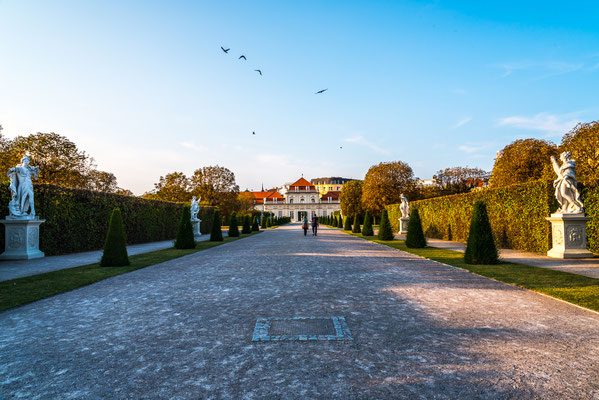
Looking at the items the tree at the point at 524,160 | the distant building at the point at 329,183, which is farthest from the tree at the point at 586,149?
the distant building at the point at 329,183

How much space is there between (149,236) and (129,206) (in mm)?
3010

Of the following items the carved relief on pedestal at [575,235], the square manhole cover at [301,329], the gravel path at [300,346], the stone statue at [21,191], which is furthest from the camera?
the stone statue at [21,191]

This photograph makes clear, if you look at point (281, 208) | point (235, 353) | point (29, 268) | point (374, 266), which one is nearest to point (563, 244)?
point (374, 266)

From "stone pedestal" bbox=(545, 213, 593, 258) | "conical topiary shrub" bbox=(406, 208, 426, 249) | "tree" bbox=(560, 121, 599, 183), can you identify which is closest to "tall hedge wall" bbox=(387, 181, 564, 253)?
"stone pedestal" bbox=(545, 213, 593, 258)

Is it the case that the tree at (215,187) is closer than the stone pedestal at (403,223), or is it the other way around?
the stone pedestal at (403,223)

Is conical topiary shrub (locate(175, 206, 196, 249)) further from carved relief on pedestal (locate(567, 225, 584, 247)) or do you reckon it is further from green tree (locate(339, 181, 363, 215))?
green tree (locate(339, 181, 363, 215))

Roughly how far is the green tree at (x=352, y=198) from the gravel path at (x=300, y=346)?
42777 mm

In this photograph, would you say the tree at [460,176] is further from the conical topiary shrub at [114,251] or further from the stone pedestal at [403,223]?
the conical topiary shrub at [114,251]

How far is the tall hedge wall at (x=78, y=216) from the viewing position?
12906mm

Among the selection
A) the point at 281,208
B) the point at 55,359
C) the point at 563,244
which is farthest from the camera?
the point at 281,208

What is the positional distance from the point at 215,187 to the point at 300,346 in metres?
44.3

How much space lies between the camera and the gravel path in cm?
257

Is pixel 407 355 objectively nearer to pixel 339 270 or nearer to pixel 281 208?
pixel 339 270

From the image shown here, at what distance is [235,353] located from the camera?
3225mm
